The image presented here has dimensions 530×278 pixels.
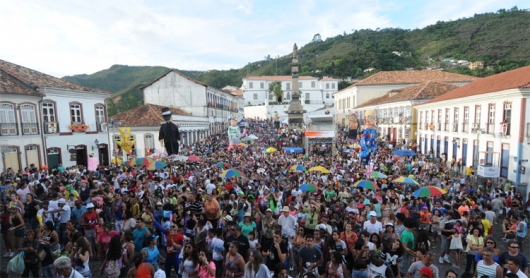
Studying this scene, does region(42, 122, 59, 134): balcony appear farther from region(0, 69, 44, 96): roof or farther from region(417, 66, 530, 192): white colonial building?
region(417, 66, 530, 192): white colonial building

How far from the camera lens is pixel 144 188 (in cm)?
1075

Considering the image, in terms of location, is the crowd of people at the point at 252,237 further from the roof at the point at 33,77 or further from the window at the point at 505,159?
the roof at the point at 33,77

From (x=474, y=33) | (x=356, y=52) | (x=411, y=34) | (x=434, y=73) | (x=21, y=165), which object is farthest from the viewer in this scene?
(x=411, y=34)

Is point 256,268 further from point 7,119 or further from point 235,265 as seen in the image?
point 7,119

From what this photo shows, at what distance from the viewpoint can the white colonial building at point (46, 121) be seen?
17.8 metres

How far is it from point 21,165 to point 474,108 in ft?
92.7

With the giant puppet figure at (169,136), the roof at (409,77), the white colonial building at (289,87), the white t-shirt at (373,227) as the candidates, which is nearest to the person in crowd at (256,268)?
the white t-shirt at (373,227)

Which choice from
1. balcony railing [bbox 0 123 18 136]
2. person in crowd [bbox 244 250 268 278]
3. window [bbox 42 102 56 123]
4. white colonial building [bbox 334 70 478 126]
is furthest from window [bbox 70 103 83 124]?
white colonial building [bbox 334 70 478 126]

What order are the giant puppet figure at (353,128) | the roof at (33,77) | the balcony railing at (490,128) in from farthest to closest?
the giant puppet figure at (353,128) < the roof at (33,77) < the balcony railing at (490,128)

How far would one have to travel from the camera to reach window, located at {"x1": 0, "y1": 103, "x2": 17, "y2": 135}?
17438 millimetres

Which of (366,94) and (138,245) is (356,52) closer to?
(366,94)

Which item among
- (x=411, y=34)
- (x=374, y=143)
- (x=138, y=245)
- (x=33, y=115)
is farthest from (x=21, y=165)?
(x=411, y=34)

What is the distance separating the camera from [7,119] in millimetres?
17719

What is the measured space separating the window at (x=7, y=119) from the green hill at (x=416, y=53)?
144 ft
